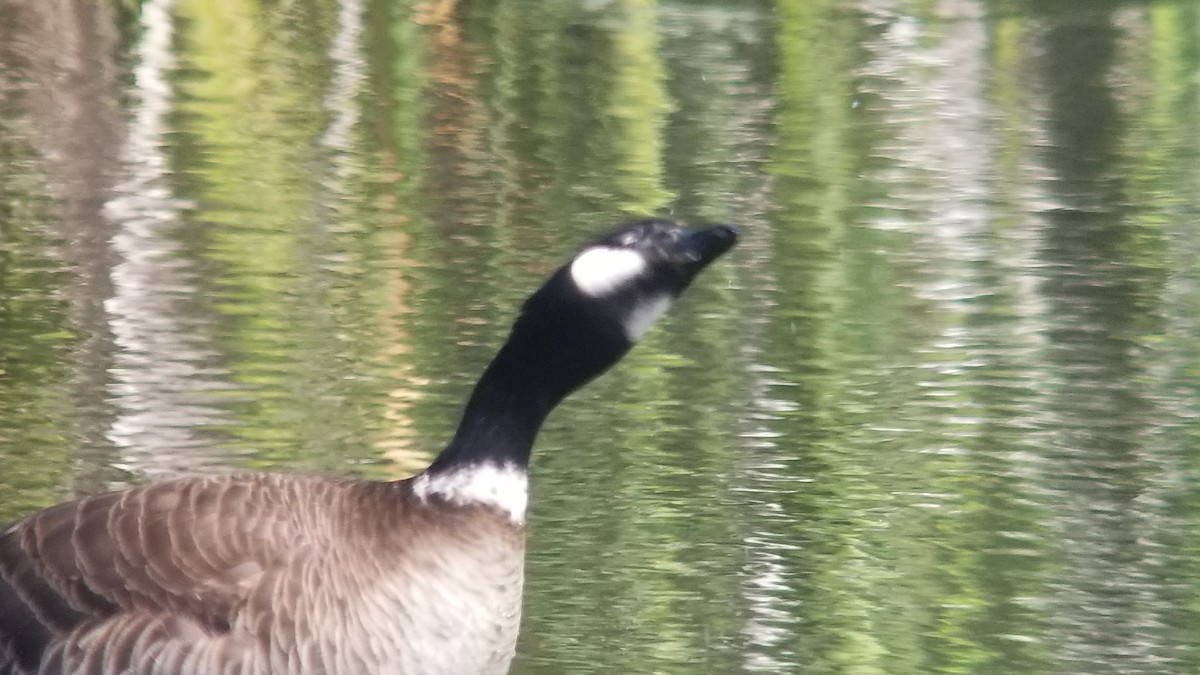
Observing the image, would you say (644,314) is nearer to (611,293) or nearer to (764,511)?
(611,293)

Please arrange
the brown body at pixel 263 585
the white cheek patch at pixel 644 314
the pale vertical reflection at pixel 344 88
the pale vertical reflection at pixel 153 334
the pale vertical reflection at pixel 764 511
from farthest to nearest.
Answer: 1. the pale vertical reflection at pixel 344 88
2. the pale vertical reflection at pixel 153 334
3. the pale vertical reflection at pixel 764 511
4. the white cheek patch at pixel 644 314
5. the brown body at pixel 263 585

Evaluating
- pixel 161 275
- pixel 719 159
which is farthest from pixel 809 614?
pixel 719 159

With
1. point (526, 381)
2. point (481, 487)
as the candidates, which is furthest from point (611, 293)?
point (481, 487)

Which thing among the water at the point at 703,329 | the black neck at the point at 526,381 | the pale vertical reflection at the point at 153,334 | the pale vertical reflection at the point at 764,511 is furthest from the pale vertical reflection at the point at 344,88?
the black neck at the point at 526,381

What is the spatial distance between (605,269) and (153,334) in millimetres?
4475

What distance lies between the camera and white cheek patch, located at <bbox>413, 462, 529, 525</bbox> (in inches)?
147

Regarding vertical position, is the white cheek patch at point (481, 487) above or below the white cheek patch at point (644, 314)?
below

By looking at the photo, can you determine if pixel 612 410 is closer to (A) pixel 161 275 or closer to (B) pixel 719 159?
(A) pixel 161 275

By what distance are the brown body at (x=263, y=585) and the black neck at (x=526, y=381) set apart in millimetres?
142

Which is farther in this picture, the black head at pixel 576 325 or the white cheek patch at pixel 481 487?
the white cheek patch at pixel 481 487

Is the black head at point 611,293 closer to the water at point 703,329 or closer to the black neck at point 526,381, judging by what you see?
the black neck at point 526,381

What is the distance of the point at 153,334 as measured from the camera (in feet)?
25.4

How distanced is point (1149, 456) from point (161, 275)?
418 centimetres

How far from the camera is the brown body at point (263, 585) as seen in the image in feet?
11.5
